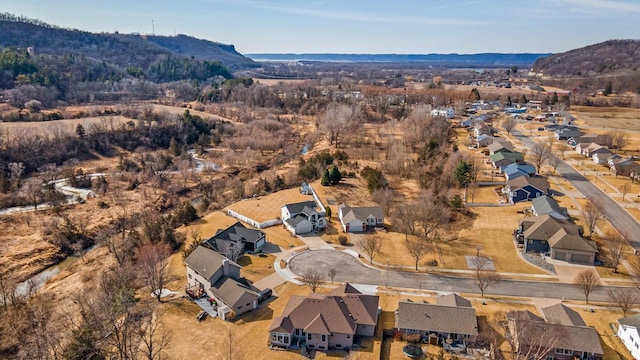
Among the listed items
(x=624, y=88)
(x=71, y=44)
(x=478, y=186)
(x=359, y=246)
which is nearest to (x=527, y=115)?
(x=624, y=88)

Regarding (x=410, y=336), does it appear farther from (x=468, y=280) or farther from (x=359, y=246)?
(x=359, y=246)

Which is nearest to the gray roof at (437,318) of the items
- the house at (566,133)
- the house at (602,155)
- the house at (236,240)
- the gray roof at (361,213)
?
the house at (236,240)

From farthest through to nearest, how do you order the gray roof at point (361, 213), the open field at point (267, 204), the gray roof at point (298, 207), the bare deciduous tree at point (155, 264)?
the open field at point (267, 204) → the gray roof at point (298, 207) → the gray roof at point (361, 213) → the bare deciduous tree at point (155, 264)

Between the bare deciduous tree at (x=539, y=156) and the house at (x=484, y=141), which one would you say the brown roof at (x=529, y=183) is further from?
the house at (x=484, y=141)

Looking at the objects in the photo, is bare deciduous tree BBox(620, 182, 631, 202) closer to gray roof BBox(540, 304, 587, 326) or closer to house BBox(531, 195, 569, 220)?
house BBox(531, 195, 569, 220)

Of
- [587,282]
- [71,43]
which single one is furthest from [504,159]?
[71,43]
